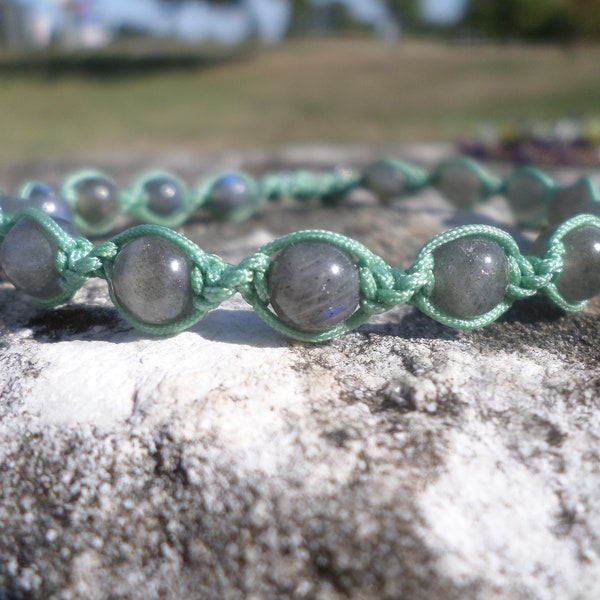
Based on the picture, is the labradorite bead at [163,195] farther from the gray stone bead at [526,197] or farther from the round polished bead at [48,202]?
the gray stone bead at [526,197]

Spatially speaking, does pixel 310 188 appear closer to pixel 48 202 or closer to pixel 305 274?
pixel 48 202

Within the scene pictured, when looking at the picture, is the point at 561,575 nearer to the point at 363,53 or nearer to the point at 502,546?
the point at 502,546

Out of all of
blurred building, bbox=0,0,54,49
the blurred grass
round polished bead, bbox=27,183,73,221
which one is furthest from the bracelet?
blurred building, bbox=0,0,54,49

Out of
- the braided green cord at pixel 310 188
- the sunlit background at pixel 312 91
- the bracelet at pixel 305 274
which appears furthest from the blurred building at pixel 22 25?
the bracelet at pixel 305 274

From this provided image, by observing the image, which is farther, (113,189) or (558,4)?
(558,4)

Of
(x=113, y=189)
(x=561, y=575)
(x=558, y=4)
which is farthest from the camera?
(x=558, y=4)

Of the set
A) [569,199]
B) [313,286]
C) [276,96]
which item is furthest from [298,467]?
[276,96]

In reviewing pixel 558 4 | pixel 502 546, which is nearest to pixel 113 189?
pixel 502 546
